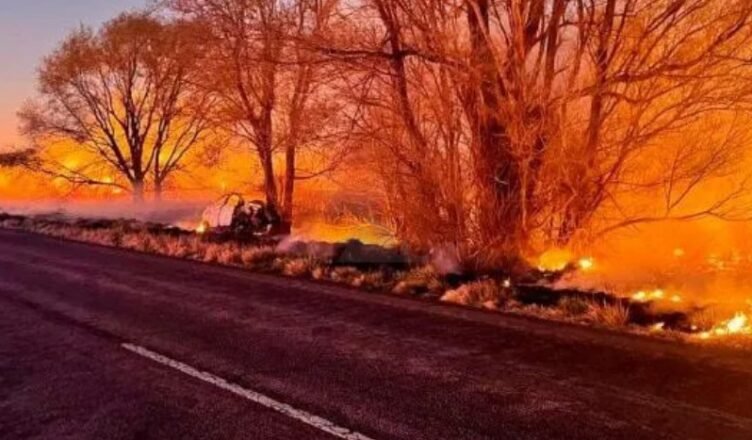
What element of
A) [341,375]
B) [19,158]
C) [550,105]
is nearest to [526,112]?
[550,105]

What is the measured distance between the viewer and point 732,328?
25.2ft

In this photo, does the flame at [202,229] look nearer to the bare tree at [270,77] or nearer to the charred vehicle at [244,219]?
the charred vehicle at [244,219]

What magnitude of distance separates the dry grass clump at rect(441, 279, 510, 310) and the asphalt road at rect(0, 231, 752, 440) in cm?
54

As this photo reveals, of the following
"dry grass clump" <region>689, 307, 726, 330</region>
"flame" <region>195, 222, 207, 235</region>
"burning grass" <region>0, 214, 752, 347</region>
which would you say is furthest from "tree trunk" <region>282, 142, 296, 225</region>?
"dry grass clump" <region>689, 307, 726, 330</region>

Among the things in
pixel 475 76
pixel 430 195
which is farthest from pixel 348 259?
pixel 475 76

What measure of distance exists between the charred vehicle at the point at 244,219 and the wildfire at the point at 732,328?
1332cm

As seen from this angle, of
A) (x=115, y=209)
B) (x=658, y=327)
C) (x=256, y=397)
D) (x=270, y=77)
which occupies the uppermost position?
(x=270, y=77)

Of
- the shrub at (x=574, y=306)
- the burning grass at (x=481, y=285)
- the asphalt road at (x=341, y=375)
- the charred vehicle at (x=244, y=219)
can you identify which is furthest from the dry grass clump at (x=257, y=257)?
the shrub at (x=574, y=306)

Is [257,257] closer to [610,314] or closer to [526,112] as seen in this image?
[526,112]

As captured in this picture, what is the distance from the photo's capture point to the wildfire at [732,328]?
746 centimetres

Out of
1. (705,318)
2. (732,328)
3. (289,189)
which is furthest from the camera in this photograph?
(289,189)

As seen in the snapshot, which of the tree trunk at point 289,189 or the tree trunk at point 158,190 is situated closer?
the tree trunk at point 289,189

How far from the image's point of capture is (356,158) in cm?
1397

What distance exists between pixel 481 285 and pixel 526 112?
3.02m
